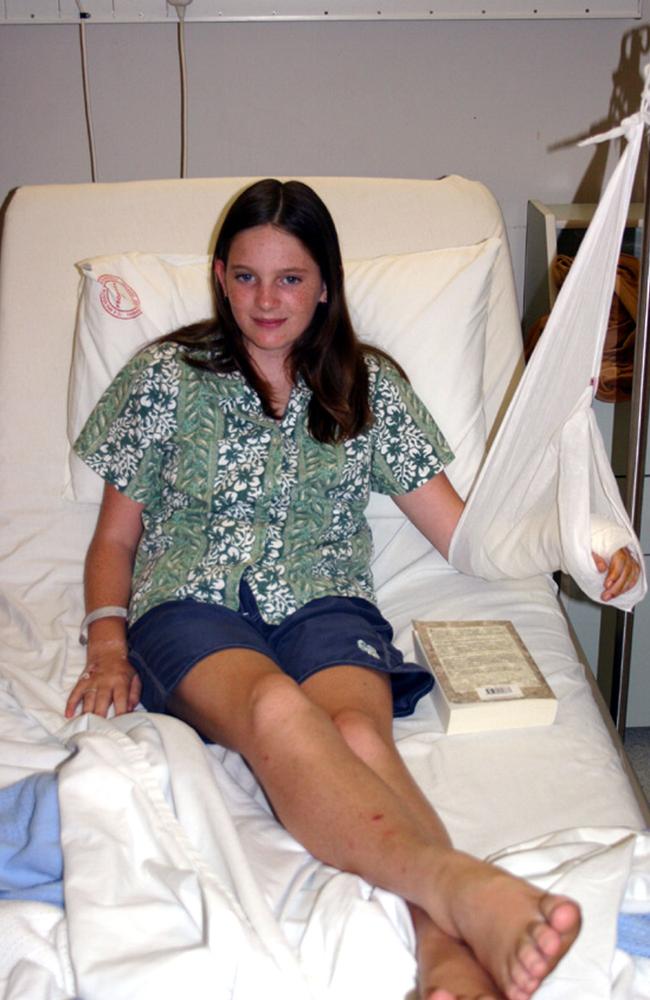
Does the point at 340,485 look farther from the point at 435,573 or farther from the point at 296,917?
the point at 296,917

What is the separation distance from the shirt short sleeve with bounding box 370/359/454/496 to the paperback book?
0.24m

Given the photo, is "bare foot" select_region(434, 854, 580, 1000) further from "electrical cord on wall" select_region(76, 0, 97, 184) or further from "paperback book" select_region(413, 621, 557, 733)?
"electrical cord on wall" select_region(76, 0, 97, 184)

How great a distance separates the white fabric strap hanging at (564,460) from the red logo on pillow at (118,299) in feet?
2.19

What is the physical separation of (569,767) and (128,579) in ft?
2.36

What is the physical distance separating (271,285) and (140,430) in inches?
11.8

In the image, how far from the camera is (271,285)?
161cm

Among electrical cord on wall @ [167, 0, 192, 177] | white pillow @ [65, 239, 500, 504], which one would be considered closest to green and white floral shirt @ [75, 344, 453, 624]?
white pillow @ [65, 239, 500, 504]

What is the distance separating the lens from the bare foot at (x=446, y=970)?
958 millimetres

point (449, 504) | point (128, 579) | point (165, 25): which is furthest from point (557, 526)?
point (165, 25)

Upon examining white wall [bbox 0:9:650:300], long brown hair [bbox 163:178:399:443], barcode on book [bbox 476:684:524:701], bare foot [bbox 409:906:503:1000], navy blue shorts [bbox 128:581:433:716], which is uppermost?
white wall [bbox 0:9:650:300]

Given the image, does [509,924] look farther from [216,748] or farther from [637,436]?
[637,436]

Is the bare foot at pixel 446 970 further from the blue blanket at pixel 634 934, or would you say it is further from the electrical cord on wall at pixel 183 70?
the electrical cord on wall at pixel 183 70

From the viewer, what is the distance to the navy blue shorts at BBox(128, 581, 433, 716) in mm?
1469

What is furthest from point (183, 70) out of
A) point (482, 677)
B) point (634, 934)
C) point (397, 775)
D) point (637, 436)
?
point (634, 934)
